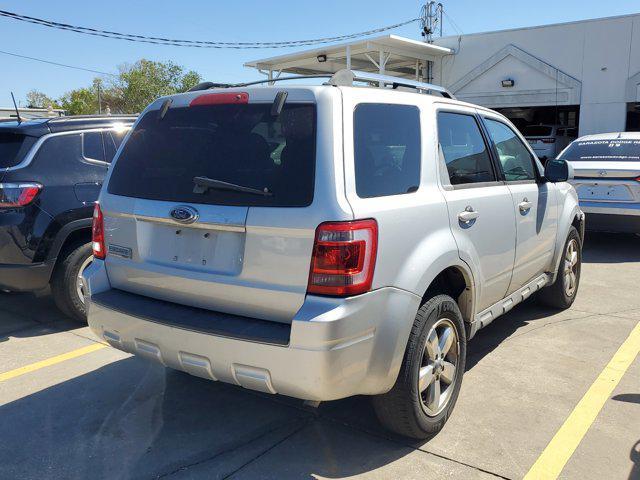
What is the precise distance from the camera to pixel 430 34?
2516 cm

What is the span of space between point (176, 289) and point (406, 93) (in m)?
1.67

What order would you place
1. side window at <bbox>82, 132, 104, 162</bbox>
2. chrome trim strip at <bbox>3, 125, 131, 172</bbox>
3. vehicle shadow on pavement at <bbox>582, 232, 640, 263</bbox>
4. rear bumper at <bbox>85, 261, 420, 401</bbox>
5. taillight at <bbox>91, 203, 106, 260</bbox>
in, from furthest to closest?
vehicle shadow on pavement at <bbox>582, 232, 640, 263</bbox>
side window at <bbox>82, 132, 104, 162</bbox>
chrome trim strip at <bbox>3, 125, 131, 172</bbox>
taillight at <bbox>91, 203, 106, 260</bbox>
rear bumper at <bbox>85, 261, 420, 401</bbox>

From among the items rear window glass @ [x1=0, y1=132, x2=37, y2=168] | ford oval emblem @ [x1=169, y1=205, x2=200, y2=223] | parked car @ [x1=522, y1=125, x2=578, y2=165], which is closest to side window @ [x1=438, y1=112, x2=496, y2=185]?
ford oval emblem @ [x1=169, y1=205, x2=200, y2=223]

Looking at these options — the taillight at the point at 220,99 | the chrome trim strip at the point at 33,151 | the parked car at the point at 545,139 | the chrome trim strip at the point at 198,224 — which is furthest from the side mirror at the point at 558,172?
the parked car at the point at 545,139

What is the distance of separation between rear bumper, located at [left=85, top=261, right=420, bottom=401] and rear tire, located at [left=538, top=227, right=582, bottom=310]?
302 cm

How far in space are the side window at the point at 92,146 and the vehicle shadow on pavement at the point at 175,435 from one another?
2.32 metres

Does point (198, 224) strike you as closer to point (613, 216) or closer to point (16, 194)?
point (16, 194)

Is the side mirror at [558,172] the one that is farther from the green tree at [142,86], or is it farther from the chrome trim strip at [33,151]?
the green tree at [142,86]

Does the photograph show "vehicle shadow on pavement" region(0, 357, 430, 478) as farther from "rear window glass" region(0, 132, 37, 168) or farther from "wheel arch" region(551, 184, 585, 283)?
Result: "wheel arch" region(551, 184, 585, 283)

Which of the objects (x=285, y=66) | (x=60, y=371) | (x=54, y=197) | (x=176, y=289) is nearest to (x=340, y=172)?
(x=176, y=289)

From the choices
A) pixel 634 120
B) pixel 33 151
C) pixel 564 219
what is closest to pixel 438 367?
pixel 564 219

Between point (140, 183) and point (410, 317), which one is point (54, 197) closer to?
point (140, 183)

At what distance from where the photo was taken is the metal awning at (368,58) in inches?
763

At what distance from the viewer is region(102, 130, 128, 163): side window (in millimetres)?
5598
